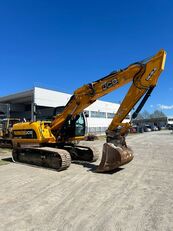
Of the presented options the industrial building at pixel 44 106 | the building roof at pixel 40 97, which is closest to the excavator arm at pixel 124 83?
the industrial building at pixel 44 106

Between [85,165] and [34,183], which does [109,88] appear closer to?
[85,165]

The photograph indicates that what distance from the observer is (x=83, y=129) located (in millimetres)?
11180

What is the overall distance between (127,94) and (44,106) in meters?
27.9

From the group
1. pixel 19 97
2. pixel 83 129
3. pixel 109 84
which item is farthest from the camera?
pixel 19 97

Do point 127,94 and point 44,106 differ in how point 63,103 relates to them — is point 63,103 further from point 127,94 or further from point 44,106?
point 127,94

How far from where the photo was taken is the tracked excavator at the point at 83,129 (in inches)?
328

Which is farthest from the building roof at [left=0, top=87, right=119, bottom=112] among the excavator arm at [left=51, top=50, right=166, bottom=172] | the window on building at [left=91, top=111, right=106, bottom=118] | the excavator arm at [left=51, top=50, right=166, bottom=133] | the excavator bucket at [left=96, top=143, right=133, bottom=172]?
the excavator bucket at [left=96, top=143, right=133, bottom=172]

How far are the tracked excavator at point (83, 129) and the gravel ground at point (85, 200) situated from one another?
0.69m

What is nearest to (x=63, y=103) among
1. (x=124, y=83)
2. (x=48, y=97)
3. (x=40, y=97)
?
(x=48, y=97)

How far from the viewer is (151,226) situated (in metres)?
4.22

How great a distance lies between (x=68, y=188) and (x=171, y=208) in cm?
277

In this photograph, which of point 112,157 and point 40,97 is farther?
point 40,97

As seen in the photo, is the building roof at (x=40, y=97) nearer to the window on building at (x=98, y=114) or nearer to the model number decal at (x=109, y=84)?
the window on building at (x=98, y=114)

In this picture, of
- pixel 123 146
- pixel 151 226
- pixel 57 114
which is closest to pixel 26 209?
pixel 151 226
